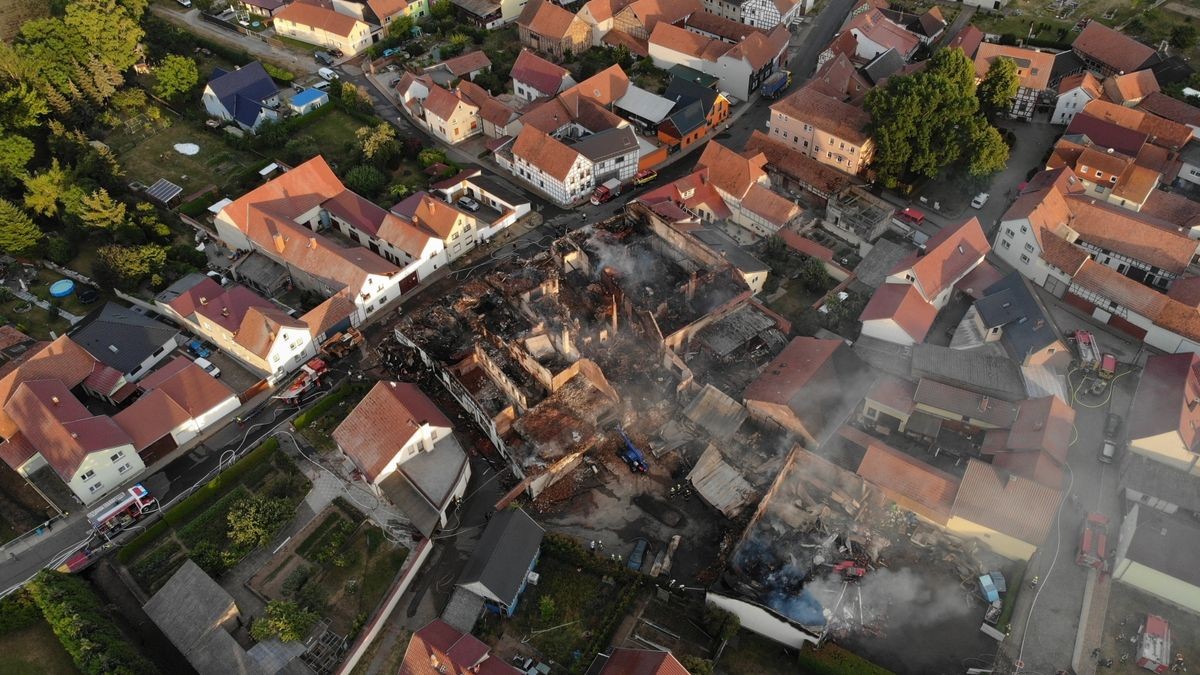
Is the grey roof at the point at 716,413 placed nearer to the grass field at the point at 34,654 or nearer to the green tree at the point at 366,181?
the grass field at the point at 34,654

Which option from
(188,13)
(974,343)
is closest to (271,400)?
(974,343)

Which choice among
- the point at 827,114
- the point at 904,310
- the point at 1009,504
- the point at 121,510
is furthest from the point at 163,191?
the point at 1009,504

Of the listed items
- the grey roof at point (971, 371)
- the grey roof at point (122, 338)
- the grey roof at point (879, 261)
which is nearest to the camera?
the grey roof at point (971, 371)

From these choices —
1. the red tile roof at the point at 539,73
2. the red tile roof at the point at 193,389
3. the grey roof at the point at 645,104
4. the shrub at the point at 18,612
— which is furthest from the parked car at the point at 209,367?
the grey roof at the point at 645,104

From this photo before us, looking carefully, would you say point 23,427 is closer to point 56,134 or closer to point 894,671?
point 56,134

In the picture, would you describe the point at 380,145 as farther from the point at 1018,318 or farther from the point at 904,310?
the point at 1018,318

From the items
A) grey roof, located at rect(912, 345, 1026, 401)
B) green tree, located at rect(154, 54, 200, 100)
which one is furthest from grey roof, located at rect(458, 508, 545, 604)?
green tree, located at rect(154, 54, 200, 100)
